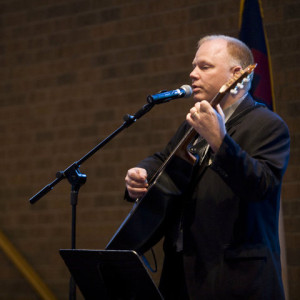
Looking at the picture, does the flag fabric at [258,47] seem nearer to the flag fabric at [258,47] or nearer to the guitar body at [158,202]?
the flag fabric at [258,47]

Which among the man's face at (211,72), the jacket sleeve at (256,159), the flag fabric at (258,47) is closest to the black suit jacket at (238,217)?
the jacket sleeve at (256,159)

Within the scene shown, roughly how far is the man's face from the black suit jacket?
0.22 m

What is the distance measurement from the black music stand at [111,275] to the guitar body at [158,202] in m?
0.18

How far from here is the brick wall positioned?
12.9 feet

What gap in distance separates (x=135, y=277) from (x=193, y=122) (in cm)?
56

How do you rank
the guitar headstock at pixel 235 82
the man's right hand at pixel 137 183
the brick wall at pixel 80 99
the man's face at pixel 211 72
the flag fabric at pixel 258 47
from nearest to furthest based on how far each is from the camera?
the guitar headstock at pixel 235 82
the man's right hand at pixel 137 183
the man's face at pixel 211 72
the flag fabric at pixel 258 47
the brick wall at pixel 80 99

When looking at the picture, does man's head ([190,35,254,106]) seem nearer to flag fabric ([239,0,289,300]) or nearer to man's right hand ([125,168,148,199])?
man's right hand ([125,168,148,199])

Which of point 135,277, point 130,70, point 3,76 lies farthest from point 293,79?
point 3,76

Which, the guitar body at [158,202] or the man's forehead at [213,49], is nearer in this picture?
the guitar body at [158,202]

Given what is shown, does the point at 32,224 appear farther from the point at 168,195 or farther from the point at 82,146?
the point at 168,195

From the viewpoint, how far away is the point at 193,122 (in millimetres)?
1793

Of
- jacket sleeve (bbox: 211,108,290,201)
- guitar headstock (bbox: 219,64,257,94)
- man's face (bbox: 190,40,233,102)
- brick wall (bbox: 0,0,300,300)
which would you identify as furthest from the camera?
brick wall (bbox: 0,0,300,300)

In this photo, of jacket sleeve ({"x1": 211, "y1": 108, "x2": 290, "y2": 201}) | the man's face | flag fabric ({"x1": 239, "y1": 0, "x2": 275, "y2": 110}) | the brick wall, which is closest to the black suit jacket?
jacket sleeve ({"x1": 211, "y1": 108, "x2": 290, "y2": 201})

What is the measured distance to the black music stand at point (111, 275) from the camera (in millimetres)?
1771
